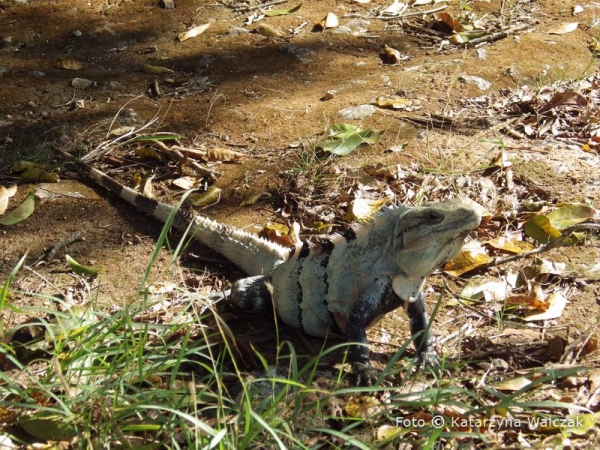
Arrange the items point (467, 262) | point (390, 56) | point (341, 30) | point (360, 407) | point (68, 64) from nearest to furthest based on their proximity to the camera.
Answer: point (360, 407)
point (467, 262)
point (68, 64)
point (390, 56)
point (341, 30)

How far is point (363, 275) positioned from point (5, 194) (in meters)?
1.93

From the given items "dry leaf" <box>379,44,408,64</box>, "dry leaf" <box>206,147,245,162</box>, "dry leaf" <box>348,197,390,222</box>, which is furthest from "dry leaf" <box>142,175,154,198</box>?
"dry leaf" <box>379,44,408,64</box>

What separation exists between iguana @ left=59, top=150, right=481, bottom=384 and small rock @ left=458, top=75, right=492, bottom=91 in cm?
211

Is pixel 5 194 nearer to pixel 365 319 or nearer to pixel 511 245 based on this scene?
pixel 365 319

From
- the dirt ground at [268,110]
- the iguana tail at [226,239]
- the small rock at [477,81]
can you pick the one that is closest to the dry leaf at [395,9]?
the dirt ground at [268,110]

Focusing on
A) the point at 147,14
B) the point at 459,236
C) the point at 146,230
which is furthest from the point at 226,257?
the point at 147,14

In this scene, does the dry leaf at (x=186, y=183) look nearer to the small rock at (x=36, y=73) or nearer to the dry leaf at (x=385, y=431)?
the small rock at (x=36, y=73)

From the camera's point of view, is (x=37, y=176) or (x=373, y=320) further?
(x=37, y=176)

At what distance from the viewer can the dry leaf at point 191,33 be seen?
532cm

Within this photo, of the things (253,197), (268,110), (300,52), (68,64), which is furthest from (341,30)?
(253,197)

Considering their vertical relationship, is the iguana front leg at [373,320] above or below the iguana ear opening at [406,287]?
below

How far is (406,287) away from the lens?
294cm

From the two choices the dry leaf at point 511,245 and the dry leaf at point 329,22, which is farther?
the dry leaf at point 329,22

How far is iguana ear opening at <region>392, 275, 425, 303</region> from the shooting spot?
2934 mm
